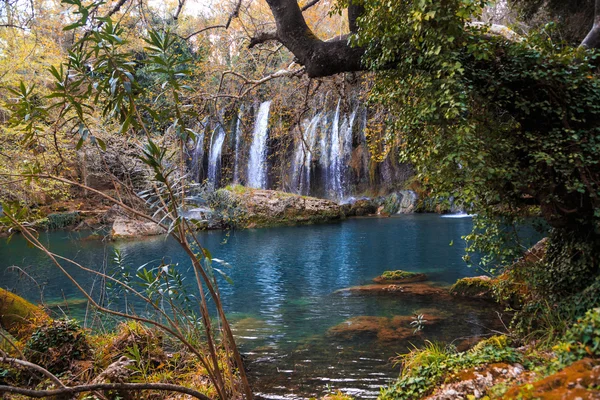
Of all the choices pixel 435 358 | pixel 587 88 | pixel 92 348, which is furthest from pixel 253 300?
pixel 587 88

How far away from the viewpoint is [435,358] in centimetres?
384

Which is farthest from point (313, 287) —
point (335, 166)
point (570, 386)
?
point (335, 166)

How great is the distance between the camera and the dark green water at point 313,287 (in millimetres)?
5734

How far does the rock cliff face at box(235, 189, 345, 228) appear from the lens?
22.5 metres

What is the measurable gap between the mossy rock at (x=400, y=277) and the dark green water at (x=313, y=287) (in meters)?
0.33

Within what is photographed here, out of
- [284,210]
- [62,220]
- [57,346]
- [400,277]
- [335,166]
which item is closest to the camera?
[57,346]

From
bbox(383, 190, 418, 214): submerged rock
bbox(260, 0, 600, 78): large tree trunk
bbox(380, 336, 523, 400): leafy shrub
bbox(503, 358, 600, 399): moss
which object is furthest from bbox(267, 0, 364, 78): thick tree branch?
bbox(383, 190, 418, 214): submerged rock

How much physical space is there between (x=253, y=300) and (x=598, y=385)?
26.6 ft

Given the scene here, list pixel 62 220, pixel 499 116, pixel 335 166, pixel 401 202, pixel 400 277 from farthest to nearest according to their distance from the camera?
pixel 335 166, pixel 401 202, pixel 62 220, pixel 400 277, pixel 499 116

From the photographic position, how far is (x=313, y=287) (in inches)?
410

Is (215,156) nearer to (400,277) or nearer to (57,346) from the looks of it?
(400,277)

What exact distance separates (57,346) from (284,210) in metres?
17.8

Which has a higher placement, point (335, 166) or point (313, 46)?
point (335, 166)

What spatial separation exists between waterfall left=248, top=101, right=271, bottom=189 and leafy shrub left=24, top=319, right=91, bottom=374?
1889 cm
